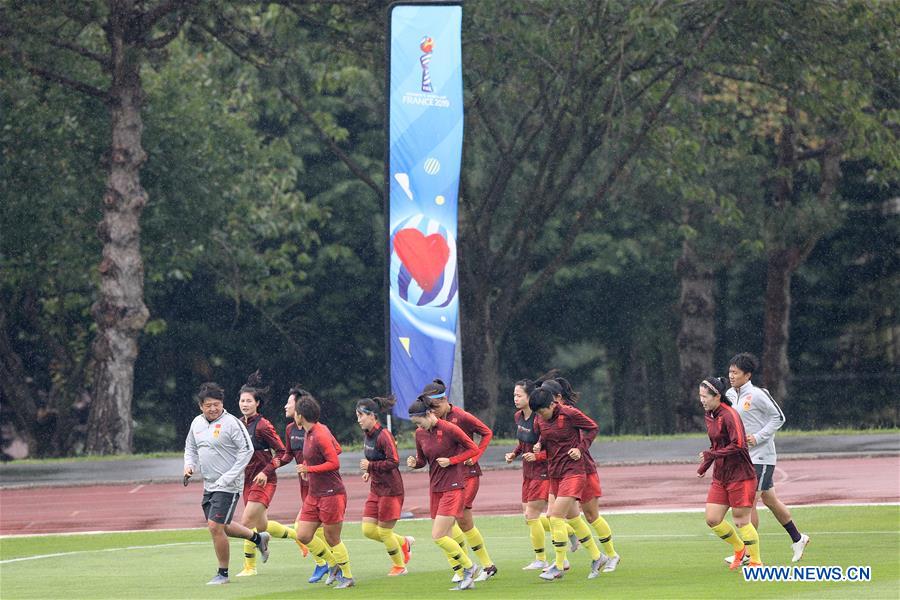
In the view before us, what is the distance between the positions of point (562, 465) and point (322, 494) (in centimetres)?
237

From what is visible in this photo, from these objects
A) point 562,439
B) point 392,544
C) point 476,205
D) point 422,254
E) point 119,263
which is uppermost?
point 476,205

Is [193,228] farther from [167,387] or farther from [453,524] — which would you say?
[453,524]

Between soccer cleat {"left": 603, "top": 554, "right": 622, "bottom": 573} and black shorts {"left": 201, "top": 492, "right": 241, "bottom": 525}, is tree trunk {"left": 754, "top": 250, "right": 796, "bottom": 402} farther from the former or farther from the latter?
black shorts {"left": 201, "top": 492, "right": 241, "bottom": 525}

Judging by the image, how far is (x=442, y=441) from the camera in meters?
15.7

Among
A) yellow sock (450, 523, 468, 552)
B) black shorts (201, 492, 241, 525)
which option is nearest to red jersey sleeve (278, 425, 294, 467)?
black shorts (201, 492, 241, 525)

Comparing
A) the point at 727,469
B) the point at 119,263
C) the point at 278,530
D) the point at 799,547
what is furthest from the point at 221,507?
the point at 119,263

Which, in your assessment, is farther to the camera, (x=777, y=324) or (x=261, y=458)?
(x=777, y=324)

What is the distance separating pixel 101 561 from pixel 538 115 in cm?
2011

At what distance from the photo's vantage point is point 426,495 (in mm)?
26141

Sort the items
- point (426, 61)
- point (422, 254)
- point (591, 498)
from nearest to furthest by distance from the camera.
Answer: point (591, 498) → point (422, 254) → point (426, 61)

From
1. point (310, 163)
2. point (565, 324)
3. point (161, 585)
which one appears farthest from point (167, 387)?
point (161, 585)

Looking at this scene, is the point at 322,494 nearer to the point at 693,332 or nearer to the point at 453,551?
the point at 453,551

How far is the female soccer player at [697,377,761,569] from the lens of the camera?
15508 mm

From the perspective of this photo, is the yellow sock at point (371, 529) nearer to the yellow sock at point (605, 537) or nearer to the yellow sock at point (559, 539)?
the yellow sock at point (559, 539)
